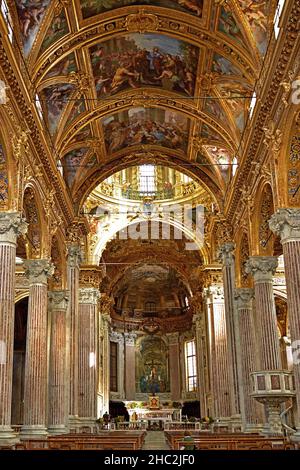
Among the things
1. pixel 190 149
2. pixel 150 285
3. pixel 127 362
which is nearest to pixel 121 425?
pixel 127 362

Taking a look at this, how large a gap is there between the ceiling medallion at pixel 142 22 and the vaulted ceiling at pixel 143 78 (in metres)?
0.03

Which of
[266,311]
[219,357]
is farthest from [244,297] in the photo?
[219,357]

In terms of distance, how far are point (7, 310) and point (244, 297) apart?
1058 cm

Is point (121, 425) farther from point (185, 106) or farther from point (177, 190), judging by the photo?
point (185, 106)

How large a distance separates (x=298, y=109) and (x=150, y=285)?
34119mm

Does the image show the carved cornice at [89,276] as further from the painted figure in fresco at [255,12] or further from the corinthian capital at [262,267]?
the painted figure in fresco at [255,12]

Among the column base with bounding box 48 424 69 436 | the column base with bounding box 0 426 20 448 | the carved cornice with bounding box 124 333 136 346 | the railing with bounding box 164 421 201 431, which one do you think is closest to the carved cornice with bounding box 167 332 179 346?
the carved cornice with bounding box 124 333 136 346

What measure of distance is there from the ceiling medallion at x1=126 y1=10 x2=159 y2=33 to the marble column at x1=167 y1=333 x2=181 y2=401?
3140 cm

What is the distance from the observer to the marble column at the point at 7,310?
43.8ft

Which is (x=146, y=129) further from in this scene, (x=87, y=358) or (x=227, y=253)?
(x=87, y=358)

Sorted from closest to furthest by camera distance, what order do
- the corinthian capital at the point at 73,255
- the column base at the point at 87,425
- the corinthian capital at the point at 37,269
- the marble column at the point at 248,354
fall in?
the corinthian capital at the point at 37,269, the marble column at the point at 248,354, the corinthian capital at the point at 73,255, the column base at the point at 87,425

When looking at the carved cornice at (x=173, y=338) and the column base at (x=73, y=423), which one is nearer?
the column base at (x=73, y=423)

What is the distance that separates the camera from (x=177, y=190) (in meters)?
33.9

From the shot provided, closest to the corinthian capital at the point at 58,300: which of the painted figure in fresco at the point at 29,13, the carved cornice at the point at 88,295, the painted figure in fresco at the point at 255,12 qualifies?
the carved cornice at the point at 88,295
